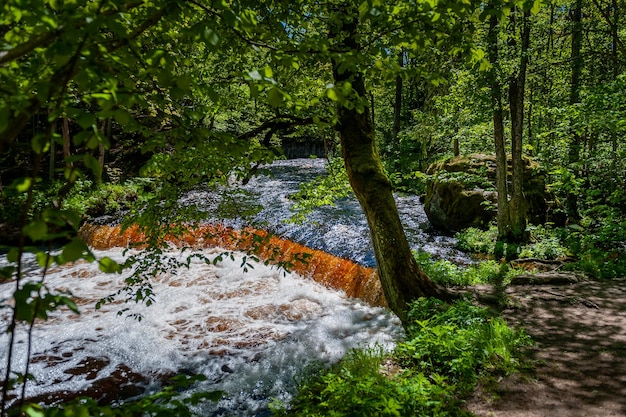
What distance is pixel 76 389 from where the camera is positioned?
5.30 metres

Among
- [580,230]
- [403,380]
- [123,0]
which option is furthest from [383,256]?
[580,230]

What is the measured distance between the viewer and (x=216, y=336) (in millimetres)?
6859

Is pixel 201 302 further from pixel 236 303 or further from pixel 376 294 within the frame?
pixel 376 294

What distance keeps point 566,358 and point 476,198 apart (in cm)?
813

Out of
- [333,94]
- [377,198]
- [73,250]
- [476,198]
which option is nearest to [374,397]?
[377,198]

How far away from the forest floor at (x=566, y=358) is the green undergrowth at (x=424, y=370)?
0.76ft

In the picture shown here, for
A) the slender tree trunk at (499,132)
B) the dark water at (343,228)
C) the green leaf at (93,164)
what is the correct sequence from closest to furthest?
1. the green leaf at (93,164)
2. the slender tree trunk at (499,132)
3. the dark water at (343,228)

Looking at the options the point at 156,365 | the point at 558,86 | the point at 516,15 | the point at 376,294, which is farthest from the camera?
the point at 558,86

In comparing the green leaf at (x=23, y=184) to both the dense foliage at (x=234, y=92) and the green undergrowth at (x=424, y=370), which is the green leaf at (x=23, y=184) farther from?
the green undergrowth at (x=424, y=370)

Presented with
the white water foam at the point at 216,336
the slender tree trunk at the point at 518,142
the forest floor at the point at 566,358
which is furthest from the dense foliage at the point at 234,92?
the white water foam at the point at 216,336

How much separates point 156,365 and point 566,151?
1370 cm

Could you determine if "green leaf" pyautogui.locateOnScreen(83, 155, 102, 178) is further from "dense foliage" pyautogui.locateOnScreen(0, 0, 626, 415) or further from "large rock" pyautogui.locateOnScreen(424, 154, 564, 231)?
"large rock" pyautogui.locateOnScreen(424, 154, 564, 231)

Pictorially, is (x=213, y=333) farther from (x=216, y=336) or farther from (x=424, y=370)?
(x=424, y=370)

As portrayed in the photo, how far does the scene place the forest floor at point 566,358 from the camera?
11.6ft
